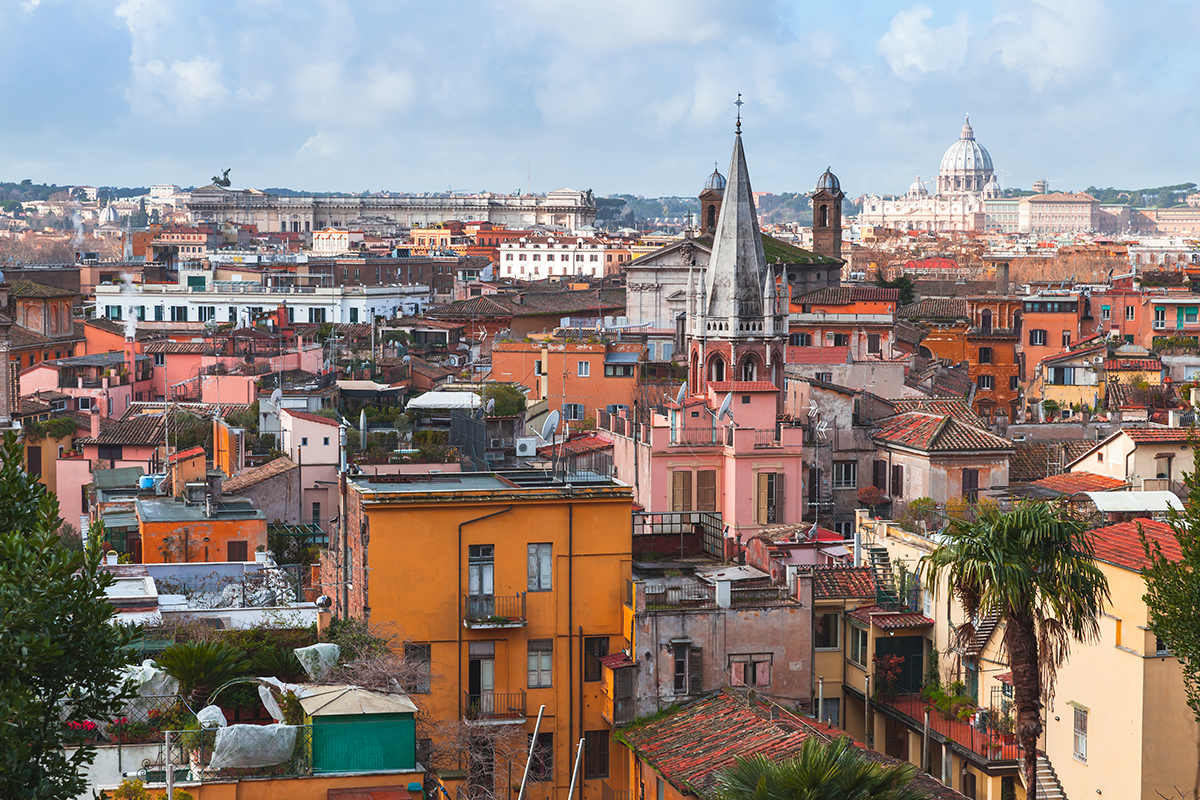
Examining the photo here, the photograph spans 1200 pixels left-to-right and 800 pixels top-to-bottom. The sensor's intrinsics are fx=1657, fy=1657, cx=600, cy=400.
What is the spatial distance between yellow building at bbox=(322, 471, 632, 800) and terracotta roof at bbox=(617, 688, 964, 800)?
0.85m

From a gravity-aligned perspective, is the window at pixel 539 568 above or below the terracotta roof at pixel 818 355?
below

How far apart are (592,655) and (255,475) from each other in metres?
12.5

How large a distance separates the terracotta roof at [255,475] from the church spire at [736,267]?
17.1 meters

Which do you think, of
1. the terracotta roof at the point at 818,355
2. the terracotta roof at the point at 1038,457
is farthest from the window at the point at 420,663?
the terracotta roof at the point at 818,355

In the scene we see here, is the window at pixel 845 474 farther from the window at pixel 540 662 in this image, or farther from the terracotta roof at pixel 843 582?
the window at pixel 540 662

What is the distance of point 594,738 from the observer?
17047mm

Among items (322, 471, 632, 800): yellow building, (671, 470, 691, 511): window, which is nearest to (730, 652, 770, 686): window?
(322, 471, 632, 800): yellow building

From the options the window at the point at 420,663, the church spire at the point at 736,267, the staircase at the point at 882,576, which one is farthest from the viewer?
the church spire at the point at 736,267

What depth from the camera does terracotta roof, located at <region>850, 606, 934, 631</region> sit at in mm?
20188

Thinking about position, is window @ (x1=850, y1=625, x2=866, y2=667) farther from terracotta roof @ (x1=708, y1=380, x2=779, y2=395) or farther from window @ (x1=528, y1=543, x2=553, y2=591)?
terracotta roof @ (x1=708, y1=380, x2=779, y2=395)

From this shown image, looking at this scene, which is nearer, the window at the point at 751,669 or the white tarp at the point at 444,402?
the window at the point at 751,669

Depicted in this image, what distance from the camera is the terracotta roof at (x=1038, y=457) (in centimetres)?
3050

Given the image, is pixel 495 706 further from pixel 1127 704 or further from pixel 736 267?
pixel 736 267

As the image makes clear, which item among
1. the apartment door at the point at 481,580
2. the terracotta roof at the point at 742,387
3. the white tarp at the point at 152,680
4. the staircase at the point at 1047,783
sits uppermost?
the terracotta roof at the point at 742,387
